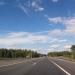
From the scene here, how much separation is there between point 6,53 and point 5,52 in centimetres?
188

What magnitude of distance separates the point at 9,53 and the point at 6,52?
195 inches

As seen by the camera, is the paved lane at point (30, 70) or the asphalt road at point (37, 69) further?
the asphalt road at point (37, 69)

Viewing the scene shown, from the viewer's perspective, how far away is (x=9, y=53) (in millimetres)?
195625

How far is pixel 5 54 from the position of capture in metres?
194

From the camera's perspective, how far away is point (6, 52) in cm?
19950

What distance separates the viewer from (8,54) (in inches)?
7549

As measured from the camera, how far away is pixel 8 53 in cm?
19388

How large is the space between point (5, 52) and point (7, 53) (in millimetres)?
2073

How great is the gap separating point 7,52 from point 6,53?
1384mm

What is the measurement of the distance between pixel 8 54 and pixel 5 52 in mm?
5188

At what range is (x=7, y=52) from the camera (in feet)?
650

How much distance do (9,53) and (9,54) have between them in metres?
2.48

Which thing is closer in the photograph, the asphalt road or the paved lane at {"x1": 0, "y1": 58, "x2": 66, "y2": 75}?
the paved lane at {"x1": 0, "y1": 58, "x2": 66, "y2": 75}

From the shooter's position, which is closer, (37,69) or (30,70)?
(30,70)
